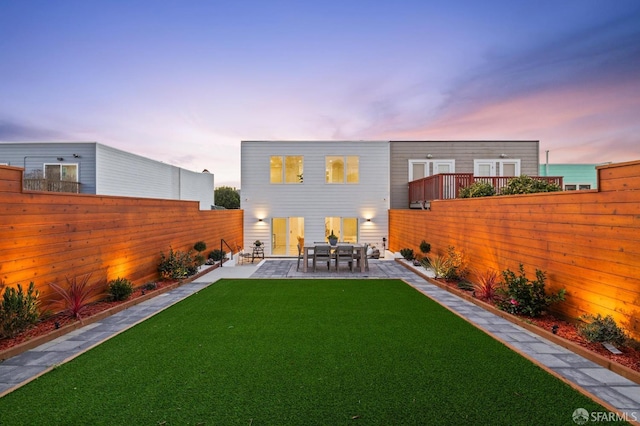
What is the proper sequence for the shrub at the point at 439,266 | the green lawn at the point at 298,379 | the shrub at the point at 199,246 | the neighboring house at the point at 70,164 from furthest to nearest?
the neighboring house at the point at 70,164
the shrub at the point at 199,246
the shrub at the point at 439,266
the green lawn at the point at 298,379

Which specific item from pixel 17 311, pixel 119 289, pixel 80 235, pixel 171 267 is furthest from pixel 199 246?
pixel 17 311

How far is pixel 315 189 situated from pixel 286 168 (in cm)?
174

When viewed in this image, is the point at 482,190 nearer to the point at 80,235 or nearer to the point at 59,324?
the point at 80,235

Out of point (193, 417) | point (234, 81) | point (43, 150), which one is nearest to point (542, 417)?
point (193, 417)

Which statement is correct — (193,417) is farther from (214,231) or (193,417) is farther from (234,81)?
(234,81)

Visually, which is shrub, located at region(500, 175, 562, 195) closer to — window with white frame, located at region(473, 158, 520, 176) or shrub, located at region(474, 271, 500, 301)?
shrub, located at region(474, 271, 500, 301)

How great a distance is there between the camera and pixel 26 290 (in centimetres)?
405

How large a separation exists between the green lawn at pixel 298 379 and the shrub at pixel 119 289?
4.43 feet

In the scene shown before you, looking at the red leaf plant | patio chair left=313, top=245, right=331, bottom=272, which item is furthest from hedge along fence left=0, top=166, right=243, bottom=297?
patio chair left=313, top=245, right=331, bottom=272

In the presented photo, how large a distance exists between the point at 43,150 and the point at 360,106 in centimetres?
1383

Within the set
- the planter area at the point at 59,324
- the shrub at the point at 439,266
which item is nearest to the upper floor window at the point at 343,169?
the shrub at the point at 439,266

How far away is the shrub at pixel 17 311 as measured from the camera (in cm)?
364

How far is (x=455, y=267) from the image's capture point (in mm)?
7527

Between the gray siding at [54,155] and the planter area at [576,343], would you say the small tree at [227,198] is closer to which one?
the gray siding at [54,155]
